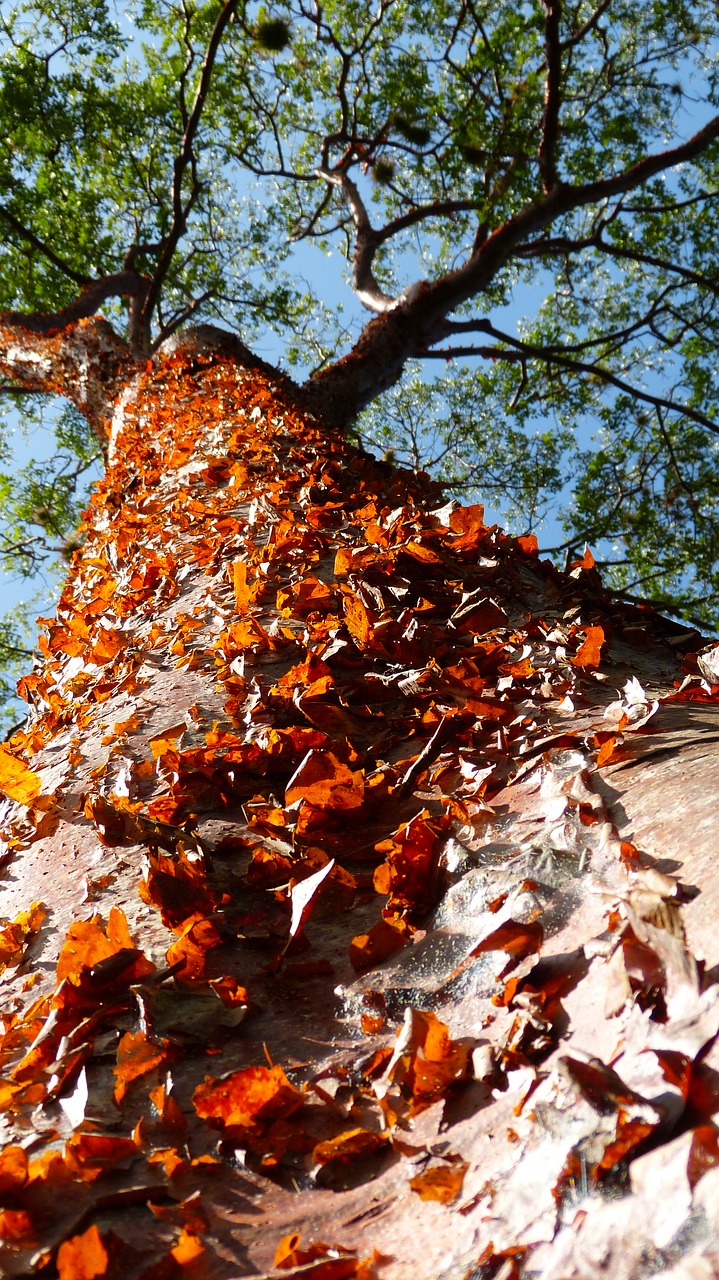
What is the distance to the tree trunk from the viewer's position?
55 centimetres

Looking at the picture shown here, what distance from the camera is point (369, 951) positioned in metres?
0.86

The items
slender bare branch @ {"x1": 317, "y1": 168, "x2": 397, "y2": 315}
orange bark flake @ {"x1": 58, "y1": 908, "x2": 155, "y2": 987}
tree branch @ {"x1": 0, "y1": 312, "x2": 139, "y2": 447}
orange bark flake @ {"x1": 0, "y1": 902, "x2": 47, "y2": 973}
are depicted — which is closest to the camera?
orange bark flake @ {"x1": 58, "y1": 908, "x2": 155, "y2": 987}

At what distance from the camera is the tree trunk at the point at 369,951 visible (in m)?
0.55

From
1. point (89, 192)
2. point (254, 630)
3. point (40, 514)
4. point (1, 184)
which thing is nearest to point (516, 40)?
point (89, 192)

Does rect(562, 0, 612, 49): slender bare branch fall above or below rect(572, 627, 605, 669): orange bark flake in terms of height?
above

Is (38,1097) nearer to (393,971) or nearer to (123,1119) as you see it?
(123,1119)

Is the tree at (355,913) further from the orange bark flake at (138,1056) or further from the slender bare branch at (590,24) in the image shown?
the slender bare branch at (590,24)

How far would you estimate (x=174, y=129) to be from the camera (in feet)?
26.9

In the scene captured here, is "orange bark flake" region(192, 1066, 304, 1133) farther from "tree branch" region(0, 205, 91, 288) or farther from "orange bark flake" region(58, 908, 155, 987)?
"tree branch" region(0, 205, 91, 288)

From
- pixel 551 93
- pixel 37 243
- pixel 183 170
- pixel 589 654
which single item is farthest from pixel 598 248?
pixel 589 654

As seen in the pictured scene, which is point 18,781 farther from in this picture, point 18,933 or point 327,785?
point 327,785

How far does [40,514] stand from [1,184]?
11.3 feet

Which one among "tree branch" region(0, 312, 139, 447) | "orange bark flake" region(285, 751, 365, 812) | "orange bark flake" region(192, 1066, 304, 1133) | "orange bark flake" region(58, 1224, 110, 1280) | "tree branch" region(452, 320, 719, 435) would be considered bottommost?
"orange bark flake" region(58, 1224, 110, 1280)

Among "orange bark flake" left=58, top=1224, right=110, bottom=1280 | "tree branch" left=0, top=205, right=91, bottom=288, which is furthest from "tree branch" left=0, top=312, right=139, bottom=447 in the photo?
"orange bark flake" left=58, top=1224, right=110, bottom=1280
